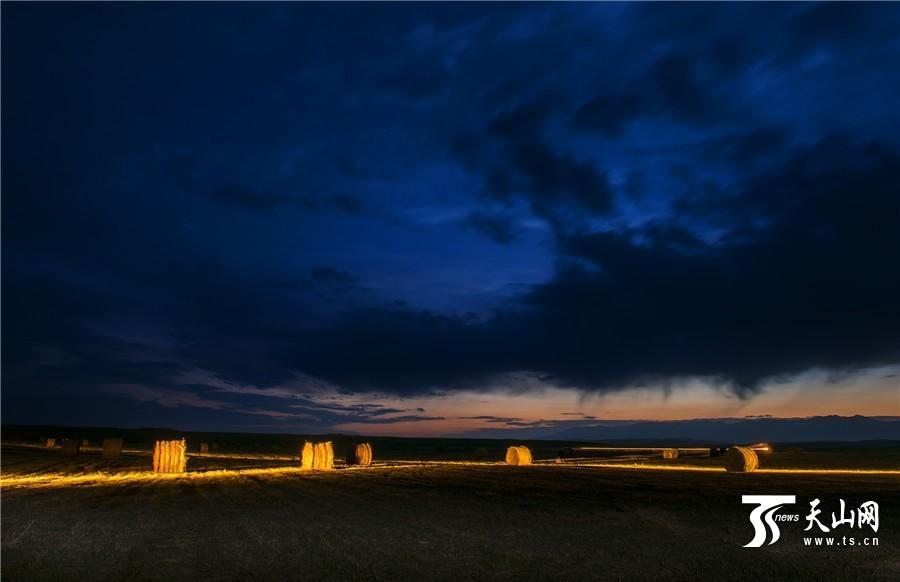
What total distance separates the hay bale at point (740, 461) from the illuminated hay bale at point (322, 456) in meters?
23.2

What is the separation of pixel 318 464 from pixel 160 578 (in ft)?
94.8

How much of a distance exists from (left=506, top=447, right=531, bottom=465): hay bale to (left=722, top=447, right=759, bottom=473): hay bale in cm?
1338

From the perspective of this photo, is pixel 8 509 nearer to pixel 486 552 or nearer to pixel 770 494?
pixel 486 552

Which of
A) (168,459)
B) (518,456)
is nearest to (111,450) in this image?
(168,459)

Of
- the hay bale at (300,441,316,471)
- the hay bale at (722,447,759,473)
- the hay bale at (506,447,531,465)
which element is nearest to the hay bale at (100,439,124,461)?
the hay bale at (300,441,316,471)

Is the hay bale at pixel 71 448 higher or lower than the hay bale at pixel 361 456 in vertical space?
lower

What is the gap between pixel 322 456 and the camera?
127 feet

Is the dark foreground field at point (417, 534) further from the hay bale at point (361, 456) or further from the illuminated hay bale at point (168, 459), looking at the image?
the hay bale at point (361, 456)

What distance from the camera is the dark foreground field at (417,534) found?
11.1 m

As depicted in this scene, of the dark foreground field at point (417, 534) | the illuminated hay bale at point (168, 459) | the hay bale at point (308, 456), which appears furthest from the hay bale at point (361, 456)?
the dark foreground field at point (417, 534)

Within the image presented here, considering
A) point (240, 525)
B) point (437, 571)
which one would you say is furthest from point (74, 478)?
point (437, 571)

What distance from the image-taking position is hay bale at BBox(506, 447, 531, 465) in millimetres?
45531

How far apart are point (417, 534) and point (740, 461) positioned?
93.8ft

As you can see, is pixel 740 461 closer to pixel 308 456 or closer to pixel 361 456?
→ pixel 361 456
